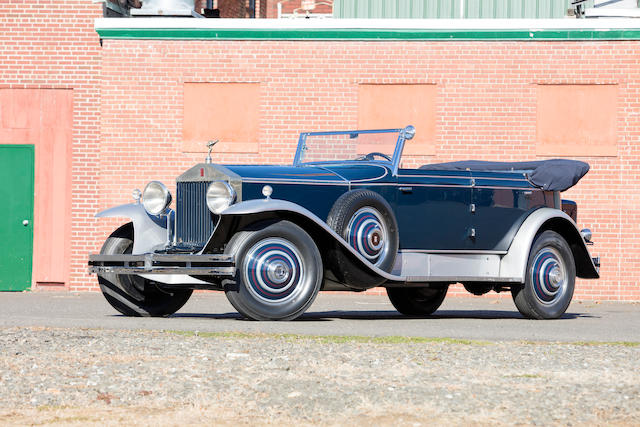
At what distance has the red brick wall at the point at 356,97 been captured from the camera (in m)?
17.1

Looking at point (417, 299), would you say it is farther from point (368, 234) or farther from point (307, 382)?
point (307, 382)

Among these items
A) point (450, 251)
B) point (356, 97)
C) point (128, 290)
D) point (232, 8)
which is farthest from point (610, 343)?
point (232, 8)

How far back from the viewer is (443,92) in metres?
17.4

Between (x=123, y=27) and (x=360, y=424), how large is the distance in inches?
536

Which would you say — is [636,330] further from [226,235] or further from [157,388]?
[157,388]

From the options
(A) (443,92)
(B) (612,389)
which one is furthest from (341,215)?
(A) (443,92)

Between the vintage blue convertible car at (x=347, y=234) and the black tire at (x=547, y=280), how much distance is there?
0.01 metres

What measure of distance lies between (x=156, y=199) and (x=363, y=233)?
198cm

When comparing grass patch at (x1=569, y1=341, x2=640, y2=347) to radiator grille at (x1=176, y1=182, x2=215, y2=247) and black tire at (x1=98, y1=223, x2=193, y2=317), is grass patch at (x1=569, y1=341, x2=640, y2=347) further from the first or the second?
black tire at (x1=98, y1=223, x2=193, y2=317)

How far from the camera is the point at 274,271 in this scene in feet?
30.0

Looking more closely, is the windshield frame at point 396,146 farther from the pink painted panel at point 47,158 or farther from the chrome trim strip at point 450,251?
the pink painted panel at point 47,158

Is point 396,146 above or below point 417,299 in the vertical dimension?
above

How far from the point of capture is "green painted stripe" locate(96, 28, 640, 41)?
56.5 ft

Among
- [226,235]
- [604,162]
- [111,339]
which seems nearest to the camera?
[111,339]
